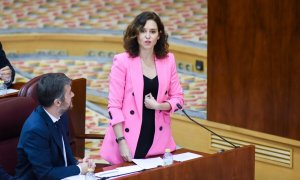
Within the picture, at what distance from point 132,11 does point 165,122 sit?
446 centimetres

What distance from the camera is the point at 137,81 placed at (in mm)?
3004

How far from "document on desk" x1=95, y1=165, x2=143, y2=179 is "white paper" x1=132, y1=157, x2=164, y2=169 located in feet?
0.10

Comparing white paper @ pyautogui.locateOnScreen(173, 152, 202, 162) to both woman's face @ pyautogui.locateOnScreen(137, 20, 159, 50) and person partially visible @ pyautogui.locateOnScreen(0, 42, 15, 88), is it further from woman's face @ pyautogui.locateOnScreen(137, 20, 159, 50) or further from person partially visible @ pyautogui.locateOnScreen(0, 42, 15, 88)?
person partially visible @ pyautogui.locateOnScreen(0, 42, 15, 88)

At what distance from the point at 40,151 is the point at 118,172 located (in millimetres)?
340

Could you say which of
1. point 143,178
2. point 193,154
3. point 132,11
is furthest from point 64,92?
point 132,11

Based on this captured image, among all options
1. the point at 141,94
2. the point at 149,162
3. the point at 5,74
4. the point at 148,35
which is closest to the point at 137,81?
the point at 141,94

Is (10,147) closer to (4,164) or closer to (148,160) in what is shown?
(4,164)

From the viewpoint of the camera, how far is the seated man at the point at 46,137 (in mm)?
2578

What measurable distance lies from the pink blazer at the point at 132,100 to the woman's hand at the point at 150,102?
0.03m

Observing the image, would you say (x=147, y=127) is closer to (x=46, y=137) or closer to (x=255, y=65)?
(x=46, y=137)

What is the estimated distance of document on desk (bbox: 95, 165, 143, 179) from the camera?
2.71 m

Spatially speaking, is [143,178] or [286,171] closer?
[143,178]

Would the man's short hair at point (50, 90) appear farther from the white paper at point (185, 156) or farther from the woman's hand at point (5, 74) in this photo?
the woman's hand at point (5, 74)

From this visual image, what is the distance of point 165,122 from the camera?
10.2 ft
